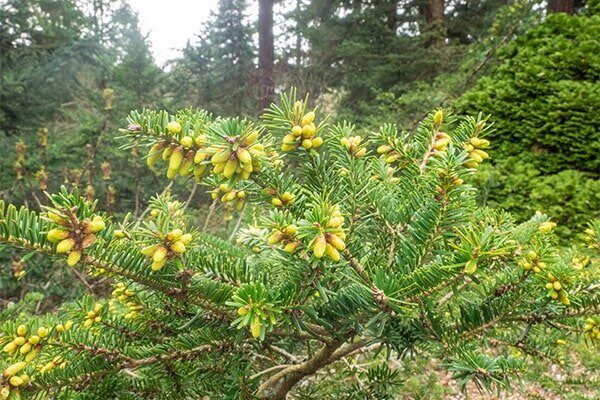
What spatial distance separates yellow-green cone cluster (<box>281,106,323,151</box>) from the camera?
27.7 inches

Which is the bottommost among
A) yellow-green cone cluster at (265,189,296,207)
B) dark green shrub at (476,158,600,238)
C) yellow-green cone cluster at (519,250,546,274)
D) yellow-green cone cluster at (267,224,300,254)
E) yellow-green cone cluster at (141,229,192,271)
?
dark green shrub at (476,158,600,238)

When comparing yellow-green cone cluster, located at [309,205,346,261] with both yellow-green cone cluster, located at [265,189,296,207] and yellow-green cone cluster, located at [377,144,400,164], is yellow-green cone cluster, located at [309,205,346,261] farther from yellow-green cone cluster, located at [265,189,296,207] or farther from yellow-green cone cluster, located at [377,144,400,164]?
yellow-green cone cluster, located at [377,144,400,164]

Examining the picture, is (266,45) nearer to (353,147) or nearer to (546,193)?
(546,193)

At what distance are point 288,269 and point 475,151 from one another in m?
0.51

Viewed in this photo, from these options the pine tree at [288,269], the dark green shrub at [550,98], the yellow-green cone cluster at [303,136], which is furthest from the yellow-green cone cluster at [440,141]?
the dark green shrub at [550,98]

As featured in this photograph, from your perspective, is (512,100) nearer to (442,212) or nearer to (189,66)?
(442,212)

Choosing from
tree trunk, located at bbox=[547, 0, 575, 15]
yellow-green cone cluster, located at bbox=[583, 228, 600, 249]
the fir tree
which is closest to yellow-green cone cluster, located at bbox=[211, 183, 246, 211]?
yellow-green cone cluster, located at bbox=[583, 228, 600, 249]

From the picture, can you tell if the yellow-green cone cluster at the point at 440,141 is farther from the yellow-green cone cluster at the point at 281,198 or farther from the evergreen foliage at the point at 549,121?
the evergreen foliage at the point at 549,121

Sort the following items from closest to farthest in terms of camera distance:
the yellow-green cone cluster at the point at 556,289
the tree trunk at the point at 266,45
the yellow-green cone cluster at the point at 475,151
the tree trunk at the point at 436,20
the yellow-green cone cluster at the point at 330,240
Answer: the yellow-green cone cluster at the point at 330,240 < the yellow-green cone cluster at the point at 556,289 < the yellow-green cone cluster at the point at 475,151 < the tree trunk at the point at 436,20 < the tree trunk at the point at 266,45

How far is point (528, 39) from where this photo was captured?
15.5ft

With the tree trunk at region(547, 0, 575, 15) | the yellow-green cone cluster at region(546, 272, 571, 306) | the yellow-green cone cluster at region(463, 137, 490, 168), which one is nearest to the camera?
the yellow-green cone cluster at region(546, 272, 571, 306)

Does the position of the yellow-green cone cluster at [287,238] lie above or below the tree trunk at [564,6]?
below

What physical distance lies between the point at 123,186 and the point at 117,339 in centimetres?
592

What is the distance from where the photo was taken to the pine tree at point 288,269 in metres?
0.61
